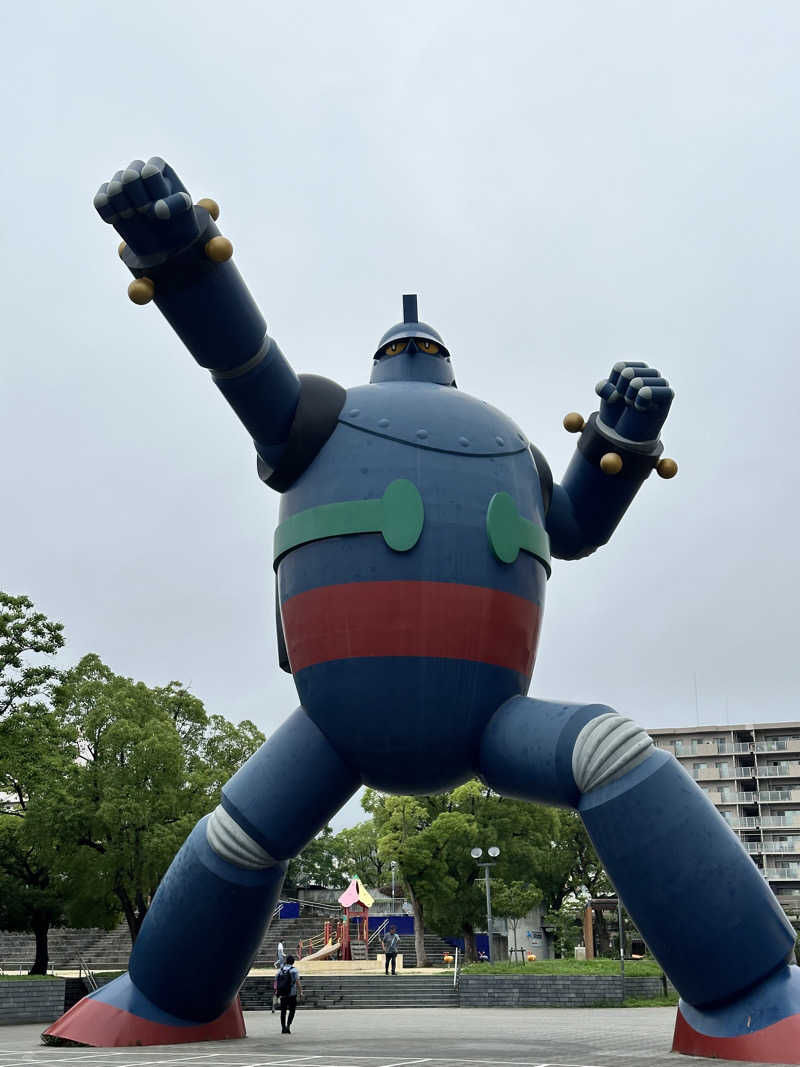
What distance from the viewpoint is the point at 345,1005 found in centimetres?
2077

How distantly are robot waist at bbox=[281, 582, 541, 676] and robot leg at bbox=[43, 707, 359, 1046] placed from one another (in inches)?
34.5

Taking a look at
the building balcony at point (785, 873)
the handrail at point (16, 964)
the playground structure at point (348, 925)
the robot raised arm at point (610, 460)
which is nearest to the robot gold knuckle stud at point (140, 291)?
the robot raised arm at point (610, 460)

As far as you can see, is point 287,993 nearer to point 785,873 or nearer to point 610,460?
point 610,460

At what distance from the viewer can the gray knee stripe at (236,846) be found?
333 inches

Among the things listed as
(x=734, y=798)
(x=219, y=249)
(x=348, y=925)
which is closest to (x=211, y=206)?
(x=219, y=249)

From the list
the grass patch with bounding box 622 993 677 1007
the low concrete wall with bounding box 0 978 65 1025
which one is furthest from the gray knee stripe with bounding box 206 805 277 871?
the grass patch with bounding box 622 993 677 1007

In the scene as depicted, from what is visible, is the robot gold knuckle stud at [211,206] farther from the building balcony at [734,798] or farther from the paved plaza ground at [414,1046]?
the building balcony at [734,798]

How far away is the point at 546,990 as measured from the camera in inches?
757

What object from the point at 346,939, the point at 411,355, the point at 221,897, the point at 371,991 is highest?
the point at 411,355

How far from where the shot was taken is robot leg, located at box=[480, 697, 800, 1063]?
292 inches

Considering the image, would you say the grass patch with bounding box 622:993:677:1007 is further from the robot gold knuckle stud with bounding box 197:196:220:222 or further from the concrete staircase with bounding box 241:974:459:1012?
the robot gold knuckle stud with bounding box 197:196:220:222

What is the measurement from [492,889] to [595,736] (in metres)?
23.7

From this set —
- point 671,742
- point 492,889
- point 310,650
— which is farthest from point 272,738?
point 671,742

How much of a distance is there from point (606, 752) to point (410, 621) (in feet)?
5.63
